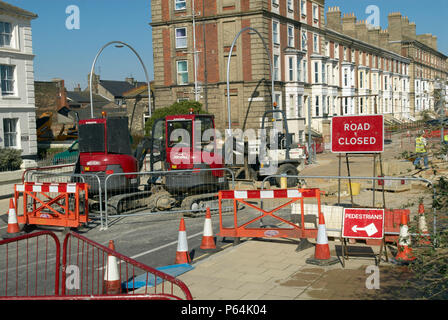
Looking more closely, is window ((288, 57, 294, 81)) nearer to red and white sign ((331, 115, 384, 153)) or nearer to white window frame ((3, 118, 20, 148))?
white window frame ((3, 118, 20, 148))

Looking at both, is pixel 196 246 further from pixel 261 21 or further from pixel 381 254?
pixel 261 21

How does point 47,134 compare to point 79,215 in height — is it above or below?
above

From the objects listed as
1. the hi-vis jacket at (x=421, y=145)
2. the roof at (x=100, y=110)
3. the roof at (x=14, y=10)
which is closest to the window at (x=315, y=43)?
the roof at (x=100, y=110)

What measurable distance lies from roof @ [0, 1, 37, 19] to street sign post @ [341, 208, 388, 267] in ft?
93.4

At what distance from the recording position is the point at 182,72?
42.3 meters

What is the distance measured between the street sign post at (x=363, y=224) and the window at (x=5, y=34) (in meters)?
28.5

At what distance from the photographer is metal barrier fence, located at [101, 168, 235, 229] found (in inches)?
561

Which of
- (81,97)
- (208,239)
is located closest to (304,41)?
(208,239)

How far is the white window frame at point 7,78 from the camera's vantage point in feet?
104

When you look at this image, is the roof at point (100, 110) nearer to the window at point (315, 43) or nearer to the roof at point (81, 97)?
the roof at point (81, 97)
